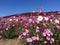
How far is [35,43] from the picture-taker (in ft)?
22.4

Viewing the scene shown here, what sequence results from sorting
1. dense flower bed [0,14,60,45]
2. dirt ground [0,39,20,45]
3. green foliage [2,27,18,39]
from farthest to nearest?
1. green foliage [2,27,18,39]
2. dirt ground [0,39,20,45]
3. dense flower bed [0,14,60,45]

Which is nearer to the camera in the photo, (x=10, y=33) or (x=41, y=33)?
(x=41, y=33)

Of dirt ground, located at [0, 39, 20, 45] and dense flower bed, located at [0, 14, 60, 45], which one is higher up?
dense flower bed, located at [0, 14, 60, 45]

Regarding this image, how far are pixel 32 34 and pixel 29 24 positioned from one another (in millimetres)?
679

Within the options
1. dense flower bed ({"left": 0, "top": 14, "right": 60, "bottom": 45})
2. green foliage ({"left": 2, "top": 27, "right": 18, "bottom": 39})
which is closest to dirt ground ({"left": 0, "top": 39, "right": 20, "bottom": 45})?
green foliage ({"left": 2, "top": 27, "right": 18, "bottom": 39})

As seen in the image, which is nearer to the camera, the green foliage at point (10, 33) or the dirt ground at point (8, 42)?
the dirt ground at point (8, 42)

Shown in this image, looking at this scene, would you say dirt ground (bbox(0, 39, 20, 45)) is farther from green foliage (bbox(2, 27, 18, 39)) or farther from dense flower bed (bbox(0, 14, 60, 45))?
dense flower bed (bbox(0, 14, 60, 45))

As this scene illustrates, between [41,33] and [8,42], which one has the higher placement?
[41,33]

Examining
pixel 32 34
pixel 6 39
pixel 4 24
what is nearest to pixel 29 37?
pixel 32 34

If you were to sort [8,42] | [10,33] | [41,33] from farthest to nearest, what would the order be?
[10,33] < [8,42] < [41,33]

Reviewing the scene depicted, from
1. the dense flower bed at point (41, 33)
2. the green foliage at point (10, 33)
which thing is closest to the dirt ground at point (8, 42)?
the green foliage at point (10, 33)

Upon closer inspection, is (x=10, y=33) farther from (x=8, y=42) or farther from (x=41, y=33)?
(x=41, y=33)

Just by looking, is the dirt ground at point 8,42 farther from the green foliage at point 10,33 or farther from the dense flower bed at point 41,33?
the dense flower bed at point 41,33

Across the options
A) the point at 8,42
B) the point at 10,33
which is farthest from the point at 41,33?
the point at 10,33
